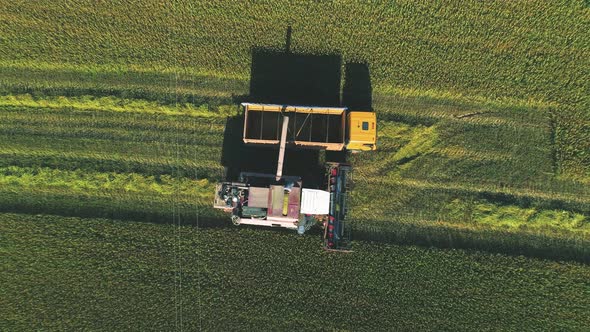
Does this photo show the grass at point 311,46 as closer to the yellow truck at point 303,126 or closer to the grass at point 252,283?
the yellow truck at point 303,126

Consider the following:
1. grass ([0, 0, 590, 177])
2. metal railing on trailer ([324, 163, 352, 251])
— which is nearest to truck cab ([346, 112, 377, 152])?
metal railing on trailer ([324, 163, 352, 251])

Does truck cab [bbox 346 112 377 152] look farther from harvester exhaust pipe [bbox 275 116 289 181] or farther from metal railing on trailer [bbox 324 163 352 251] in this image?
harvester exhaust pipe [bbox 275 116 289 181]

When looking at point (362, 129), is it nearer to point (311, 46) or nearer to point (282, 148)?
point (282, 148)

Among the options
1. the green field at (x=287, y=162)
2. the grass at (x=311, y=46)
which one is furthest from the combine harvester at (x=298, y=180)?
the grass at (x=311, y=46)

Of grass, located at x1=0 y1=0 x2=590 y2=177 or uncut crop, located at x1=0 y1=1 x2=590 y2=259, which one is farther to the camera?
grass, located at x1=0 y1=0 x2=590 y2=177

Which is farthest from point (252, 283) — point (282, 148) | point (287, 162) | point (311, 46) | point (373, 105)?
point (311, 46)

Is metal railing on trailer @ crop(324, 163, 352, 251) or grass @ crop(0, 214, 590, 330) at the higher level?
metal railing on trailer @ crop(324, 163, 352, 251)
